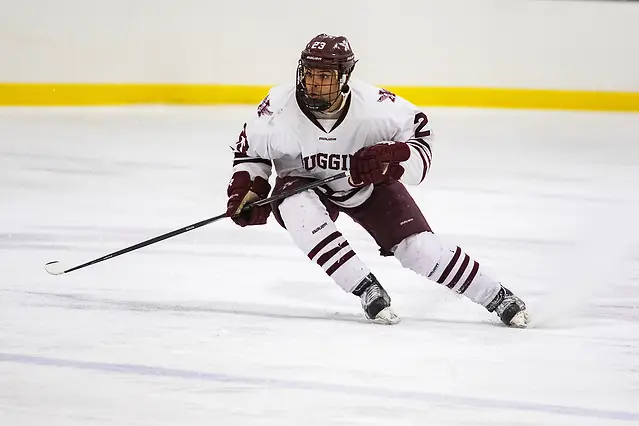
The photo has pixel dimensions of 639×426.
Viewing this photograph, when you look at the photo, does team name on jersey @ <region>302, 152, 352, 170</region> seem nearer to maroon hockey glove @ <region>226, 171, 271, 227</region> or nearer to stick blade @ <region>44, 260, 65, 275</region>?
maroon hockey glove @ <region>226, 171, 271, 227</region>

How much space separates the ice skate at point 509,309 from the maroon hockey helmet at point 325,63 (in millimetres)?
690

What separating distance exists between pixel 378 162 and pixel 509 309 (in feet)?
1.80

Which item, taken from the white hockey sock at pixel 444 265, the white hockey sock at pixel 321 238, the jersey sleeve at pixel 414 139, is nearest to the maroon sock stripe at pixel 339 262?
the white hockey sock at pixel 321 238

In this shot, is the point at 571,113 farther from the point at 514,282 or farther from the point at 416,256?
the point at 416,256

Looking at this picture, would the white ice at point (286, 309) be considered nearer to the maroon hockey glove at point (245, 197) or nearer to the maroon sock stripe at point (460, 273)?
the maroon sock stripe at point (460, 273)

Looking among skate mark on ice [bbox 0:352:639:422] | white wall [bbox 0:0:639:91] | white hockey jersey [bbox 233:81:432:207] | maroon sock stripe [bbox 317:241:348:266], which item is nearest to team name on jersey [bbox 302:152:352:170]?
white hockey jersey [bbox 233:81:432:207]

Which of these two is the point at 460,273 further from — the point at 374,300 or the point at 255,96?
the point at 255,96

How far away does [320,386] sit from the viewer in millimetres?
2234

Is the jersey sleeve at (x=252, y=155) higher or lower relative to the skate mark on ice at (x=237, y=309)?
higher

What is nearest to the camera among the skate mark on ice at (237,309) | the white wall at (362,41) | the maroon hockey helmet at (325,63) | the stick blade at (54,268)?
the maroon hockey helmet at (325,63)

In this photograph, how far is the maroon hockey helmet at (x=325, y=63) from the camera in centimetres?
254

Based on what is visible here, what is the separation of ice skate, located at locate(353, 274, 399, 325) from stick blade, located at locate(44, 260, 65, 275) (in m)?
0.97

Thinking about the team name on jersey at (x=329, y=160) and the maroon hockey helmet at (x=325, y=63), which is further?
the team name on jersey at (x=329, y=160)

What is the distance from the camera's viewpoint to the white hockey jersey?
268cm
